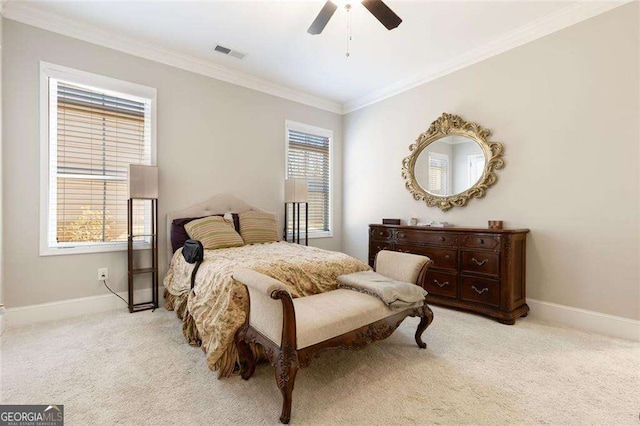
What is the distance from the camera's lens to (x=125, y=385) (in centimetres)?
183

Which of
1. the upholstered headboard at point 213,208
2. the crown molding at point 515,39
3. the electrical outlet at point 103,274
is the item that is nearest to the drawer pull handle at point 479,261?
the crown molding at point 515,39

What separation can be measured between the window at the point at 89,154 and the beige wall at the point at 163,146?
0.29 ft

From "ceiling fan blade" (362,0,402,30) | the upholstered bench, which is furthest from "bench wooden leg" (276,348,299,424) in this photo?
"ceiling fan blade" (362,0,402,30)

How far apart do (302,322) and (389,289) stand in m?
0.72

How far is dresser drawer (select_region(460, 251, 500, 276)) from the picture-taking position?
9.61 ft

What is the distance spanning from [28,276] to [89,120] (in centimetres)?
165

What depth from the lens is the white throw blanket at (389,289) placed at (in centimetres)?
206

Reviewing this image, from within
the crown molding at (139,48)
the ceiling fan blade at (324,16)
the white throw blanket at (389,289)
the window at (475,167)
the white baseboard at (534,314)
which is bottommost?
the white baseboard at (534,314)

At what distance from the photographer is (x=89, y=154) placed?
3.13 metres

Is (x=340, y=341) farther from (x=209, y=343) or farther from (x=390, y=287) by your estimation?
(x=209, y=343)

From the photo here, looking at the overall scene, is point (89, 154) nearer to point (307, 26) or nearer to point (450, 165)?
point (307, 26)

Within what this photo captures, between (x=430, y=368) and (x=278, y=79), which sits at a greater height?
(x=278, y=79)

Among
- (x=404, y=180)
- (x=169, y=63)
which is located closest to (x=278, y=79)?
(x=169, y=63)

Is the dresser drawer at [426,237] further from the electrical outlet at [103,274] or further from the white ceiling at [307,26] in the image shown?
the electrical outlet at [103,274]
